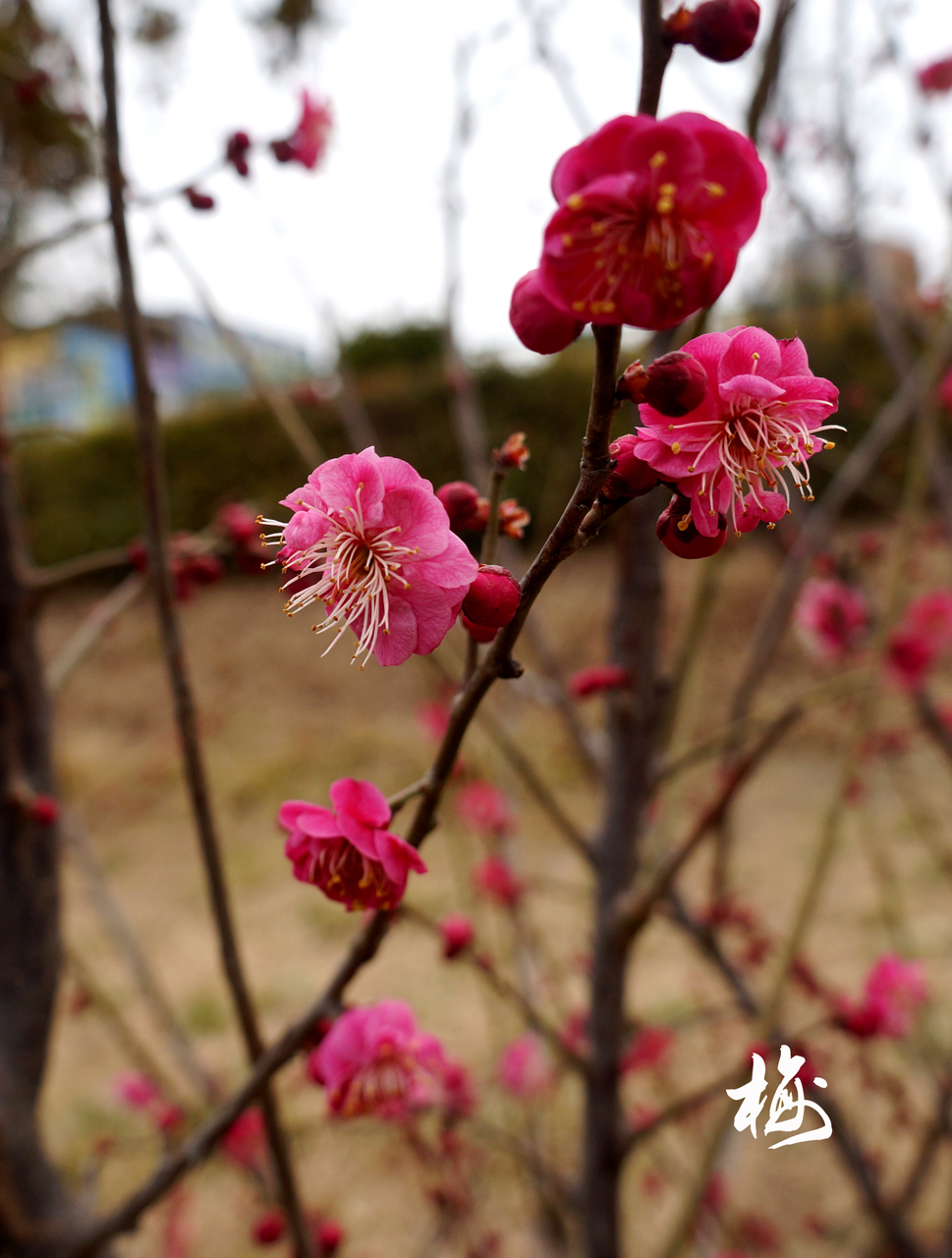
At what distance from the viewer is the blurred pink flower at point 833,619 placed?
1.89 m

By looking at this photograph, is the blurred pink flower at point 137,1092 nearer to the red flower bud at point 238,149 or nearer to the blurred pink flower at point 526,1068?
the blurred pink flower at point 526,1068

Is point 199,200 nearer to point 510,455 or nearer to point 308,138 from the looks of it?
point 308,138

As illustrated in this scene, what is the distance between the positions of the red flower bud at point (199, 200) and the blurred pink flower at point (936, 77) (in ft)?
5.24

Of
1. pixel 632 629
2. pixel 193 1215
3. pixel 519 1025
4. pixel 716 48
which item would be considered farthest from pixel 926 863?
pixel 716 48

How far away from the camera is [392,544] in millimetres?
411

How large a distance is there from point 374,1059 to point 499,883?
1.24m

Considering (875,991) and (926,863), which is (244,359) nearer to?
(875,991)

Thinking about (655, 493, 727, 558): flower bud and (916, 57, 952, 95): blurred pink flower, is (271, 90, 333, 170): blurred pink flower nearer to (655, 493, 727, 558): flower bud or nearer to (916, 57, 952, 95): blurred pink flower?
(655, 493, 727, 558): flower bud

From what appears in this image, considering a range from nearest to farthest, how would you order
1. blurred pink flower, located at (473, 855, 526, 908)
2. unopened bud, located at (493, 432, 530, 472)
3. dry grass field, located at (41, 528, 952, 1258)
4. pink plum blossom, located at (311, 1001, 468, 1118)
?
1. unopened bud, located at (493, 432, 530, 472)
2. pink plum blossom, located at (311, 1001, 468, 1118)
3. blurred pink flower, located at (473, 855, 526, 908)
4. dry grass field, located at (41, 528, 952, 1258)

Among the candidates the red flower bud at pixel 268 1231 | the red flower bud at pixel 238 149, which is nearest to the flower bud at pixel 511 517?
the red flower bud at pixel 238 149

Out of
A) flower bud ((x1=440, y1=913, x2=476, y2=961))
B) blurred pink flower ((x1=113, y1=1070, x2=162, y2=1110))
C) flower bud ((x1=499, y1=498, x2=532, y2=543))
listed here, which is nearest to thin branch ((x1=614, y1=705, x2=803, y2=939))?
flower bud ((x1=440, y1=913, x2=476, y2=961))

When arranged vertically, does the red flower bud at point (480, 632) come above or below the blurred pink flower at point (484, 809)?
above

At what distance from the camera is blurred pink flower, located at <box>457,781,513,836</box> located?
1.87 meters

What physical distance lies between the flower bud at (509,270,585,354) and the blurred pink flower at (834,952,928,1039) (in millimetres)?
876
